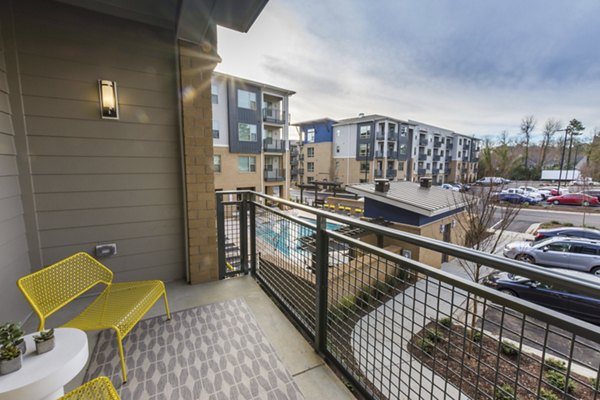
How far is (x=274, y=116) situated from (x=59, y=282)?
17185 mm

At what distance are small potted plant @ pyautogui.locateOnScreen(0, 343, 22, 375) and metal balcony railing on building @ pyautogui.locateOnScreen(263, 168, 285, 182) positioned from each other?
16.8 meters

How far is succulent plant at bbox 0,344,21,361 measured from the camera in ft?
3.51

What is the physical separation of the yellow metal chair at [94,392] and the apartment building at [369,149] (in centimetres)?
2461

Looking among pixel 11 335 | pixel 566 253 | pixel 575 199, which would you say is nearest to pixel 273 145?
pixel 566 253

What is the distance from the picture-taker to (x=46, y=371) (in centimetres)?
109

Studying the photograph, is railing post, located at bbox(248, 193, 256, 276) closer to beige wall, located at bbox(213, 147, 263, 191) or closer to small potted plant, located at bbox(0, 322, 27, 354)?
small potted plant, located at bbox(0, 322, 27, 354)

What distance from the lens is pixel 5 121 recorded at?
2086 millimetres

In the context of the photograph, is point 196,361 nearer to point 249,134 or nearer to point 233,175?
point 233,175

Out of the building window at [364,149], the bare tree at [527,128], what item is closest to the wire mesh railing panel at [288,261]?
the building window at [364,149]

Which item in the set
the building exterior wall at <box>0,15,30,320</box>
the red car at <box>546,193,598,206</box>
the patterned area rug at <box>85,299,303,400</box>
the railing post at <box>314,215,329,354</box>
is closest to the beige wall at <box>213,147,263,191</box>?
the building exterior wall at <box>0,15,30,320</box>

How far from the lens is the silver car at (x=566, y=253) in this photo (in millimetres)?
7805

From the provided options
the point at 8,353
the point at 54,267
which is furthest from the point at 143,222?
the point at 8,353

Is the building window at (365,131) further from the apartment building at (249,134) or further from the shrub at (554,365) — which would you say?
the shrub at (554,365)

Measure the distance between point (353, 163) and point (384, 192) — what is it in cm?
1570
